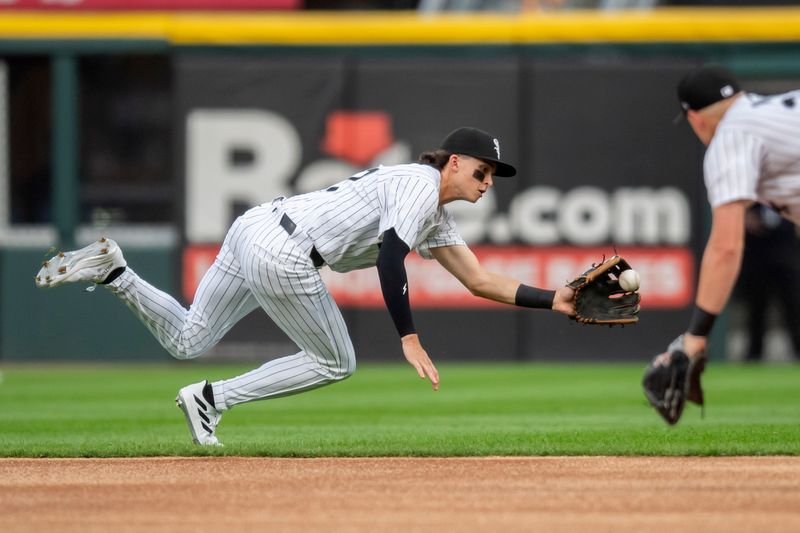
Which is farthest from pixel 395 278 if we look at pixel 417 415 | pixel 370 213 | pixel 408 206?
pixel 417 415

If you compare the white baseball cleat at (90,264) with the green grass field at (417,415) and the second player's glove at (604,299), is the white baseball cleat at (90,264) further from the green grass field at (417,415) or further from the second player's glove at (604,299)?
the second player's glove at (604,299)

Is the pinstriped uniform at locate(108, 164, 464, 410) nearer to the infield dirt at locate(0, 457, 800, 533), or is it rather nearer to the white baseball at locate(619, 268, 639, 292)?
the infield dirt at locate(0, 457, 800, 533)

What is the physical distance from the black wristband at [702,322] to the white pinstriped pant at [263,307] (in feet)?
6.20

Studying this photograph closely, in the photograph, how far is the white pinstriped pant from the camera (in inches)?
262

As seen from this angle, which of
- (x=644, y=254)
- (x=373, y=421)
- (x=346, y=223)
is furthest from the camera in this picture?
(x=644, y=254)

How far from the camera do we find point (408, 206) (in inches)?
249

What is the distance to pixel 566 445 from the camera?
7.27 m

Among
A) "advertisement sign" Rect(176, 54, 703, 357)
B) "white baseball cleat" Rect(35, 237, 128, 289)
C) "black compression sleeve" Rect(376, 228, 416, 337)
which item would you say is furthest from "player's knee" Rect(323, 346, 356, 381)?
"advertisement sign" Rect(176, 54, 703, 357)

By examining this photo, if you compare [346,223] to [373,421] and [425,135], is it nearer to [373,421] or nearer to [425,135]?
[373,421]

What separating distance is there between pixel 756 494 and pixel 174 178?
1062cm

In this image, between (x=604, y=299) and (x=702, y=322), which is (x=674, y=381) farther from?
(x=604, y=299)

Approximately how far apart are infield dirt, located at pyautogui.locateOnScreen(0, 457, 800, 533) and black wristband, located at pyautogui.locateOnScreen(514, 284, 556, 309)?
2.43 ft

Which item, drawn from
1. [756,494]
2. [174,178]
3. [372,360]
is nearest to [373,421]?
[756,494]

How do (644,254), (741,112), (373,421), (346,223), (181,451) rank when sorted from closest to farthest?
(741,112) < (346,223) < (181,451) < (373,421) < (644,254)
